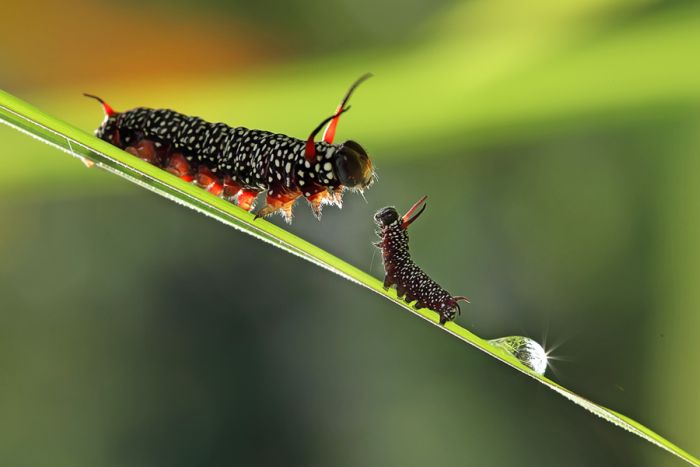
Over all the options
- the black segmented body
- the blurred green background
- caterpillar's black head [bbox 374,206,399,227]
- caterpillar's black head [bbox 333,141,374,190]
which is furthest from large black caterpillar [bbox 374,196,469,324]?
the blurred green background

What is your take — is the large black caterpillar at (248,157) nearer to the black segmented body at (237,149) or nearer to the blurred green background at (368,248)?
the black segmented body at (237,149)

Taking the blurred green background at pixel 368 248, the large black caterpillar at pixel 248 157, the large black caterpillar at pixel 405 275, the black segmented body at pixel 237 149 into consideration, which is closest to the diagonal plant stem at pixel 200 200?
the large black caterpillar at pixel 405 275

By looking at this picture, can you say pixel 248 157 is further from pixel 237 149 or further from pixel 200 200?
pixel 200 200

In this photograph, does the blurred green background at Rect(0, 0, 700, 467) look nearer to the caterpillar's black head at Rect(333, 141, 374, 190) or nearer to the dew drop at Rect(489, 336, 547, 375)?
the caterpillar's black head at Rect(333, 141, 374, 190)

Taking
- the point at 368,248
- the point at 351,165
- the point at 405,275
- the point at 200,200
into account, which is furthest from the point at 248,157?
the point at 368,248

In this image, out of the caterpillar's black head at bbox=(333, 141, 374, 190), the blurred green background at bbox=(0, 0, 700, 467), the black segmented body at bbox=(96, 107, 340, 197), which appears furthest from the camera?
the blurred green background at bbox=(0, 0, 700, 467)

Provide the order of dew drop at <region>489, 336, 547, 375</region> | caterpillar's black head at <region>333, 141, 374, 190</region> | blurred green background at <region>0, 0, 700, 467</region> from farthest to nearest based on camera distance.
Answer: blurred green background at <region>0, 0, 700, 467</region>
caterpillar's black head at <region>333, 141, 374, 190</region>
dew drop at <region>489, 336, 547, 375</region>
